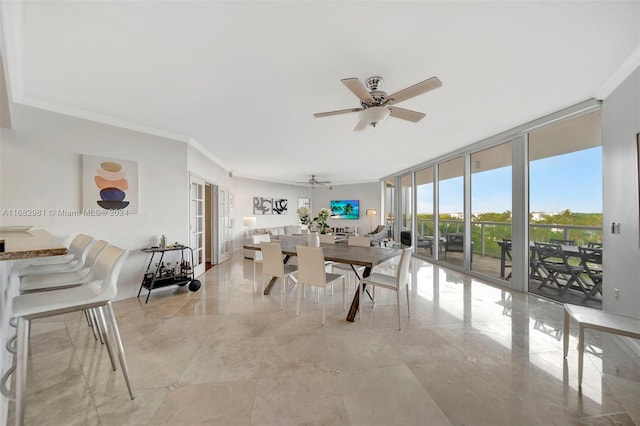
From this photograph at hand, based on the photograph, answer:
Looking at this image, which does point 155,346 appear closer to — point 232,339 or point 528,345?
point 232,339

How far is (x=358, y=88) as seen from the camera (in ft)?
6.11

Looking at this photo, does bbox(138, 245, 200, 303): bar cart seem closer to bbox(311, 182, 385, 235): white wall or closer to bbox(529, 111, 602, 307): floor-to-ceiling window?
bbox(529, 111, 602, 307): floor-to-ceiling window

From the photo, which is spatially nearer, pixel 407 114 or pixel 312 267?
pixel 407 114

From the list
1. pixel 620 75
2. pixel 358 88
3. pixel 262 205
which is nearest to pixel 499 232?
pixel 620 75

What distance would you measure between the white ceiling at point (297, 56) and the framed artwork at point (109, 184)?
0.59m

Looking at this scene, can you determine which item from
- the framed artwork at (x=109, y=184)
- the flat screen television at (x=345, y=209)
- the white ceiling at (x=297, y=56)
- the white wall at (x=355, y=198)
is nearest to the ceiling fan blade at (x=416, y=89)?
the white ceiling at (x=297, y=56)

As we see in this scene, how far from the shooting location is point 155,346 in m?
2.14

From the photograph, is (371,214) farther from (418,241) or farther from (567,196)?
(567,196)

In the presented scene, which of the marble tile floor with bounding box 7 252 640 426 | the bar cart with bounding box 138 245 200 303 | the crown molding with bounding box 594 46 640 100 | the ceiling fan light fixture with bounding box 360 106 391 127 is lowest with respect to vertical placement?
the marble tile floor with bounding box 7 252 640 426

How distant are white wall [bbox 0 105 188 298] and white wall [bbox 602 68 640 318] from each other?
5.40 meters

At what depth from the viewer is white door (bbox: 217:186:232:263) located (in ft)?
19.1

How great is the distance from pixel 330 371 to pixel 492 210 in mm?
4155

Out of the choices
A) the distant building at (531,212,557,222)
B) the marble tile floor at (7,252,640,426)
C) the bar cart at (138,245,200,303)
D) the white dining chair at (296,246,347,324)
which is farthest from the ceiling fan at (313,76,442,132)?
the bar cart at (138,245,200,303)

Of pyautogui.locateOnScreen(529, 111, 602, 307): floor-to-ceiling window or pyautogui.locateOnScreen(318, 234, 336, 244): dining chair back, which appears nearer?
pyautogui.locateOnScreen(529, 111, 602, 307): floor-to-ceiling window
